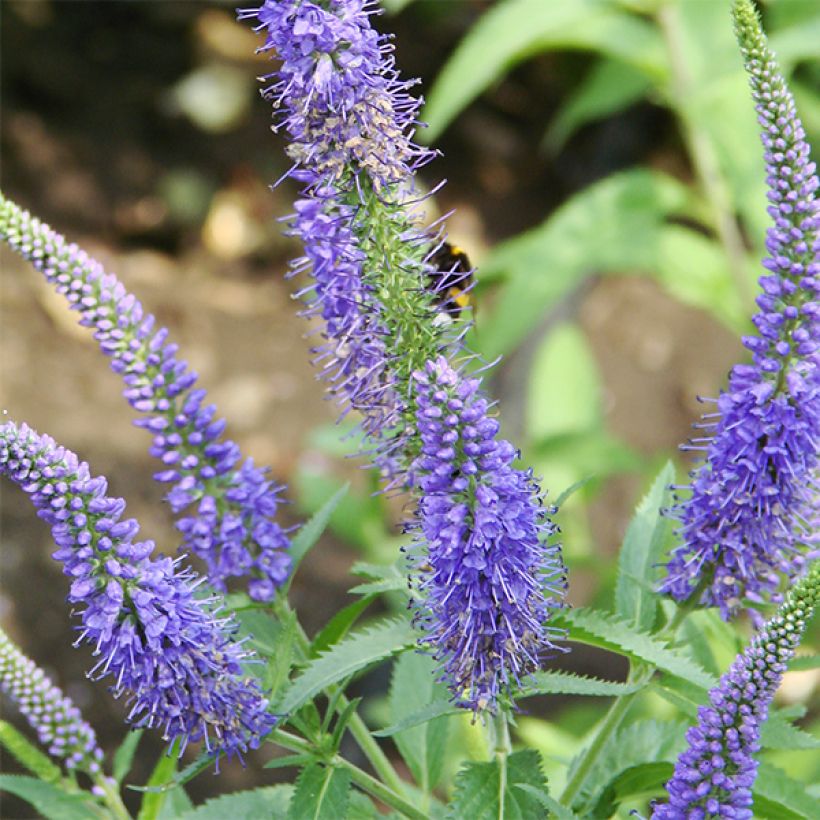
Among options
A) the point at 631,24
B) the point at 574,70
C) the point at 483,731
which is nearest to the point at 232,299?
the point at 574,70

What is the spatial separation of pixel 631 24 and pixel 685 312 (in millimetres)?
3490

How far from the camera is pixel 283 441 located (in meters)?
7.11

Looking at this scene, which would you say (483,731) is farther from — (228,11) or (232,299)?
(228,11)

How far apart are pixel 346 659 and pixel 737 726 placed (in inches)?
23.6

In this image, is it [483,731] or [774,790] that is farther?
[483,731]

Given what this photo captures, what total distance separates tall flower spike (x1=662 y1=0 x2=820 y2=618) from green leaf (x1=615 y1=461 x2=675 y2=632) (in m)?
0.11

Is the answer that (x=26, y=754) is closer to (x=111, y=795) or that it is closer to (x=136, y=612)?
(x=111, y=795)

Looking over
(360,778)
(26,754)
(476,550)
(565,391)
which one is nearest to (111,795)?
(26,754)

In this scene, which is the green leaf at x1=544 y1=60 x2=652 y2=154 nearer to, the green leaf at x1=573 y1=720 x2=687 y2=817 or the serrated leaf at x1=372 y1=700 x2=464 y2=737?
the green leaf at x1=573 y1=720 x2=687 y2=817

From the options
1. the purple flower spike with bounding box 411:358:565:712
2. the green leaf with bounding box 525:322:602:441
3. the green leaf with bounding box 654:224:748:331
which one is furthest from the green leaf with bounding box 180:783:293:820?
the green leaf with bounding box 525:322:602:441

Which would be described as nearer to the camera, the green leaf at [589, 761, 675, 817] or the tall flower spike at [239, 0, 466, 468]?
the tall flower spike at [239, 0, 466, 468]

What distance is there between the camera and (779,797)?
2139 mm

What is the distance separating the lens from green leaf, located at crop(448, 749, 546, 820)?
76.4 inches

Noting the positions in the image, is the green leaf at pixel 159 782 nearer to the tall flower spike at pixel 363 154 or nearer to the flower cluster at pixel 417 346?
the flower cluster at pixel 417 346
